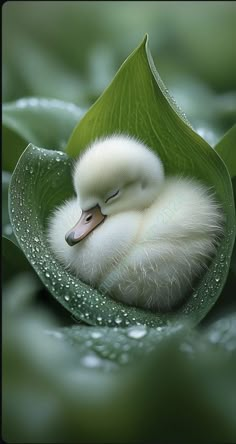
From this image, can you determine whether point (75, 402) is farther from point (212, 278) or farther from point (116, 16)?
point (116, 16)

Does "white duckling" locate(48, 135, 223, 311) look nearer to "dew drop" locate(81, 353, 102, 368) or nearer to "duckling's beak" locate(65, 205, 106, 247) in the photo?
"duckling's beak" locate(65, 205, 106, 247)

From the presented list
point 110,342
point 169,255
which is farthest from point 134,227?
point 110,342

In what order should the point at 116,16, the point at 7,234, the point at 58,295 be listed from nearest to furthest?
the point at 58,295 < the point at 7,234 < the point at 116,16

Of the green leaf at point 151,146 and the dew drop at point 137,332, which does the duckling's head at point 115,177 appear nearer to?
the green leaf at point 151,146

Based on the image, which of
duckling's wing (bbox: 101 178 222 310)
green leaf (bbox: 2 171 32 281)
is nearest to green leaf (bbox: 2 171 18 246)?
green leaf (bbox: 2 171 32 281)

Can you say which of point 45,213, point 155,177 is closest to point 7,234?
point 45,213

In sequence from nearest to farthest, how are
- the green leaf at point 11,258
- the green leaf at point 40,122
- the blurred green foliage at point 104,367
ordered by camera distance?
the blurred green foliage at point 104,367, the green leaf at point 11,258, the green leaf at point 40,122

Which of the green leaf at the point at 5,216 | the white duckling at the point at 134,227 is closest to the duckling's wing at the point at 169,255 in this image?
the white duckling at the point at 134,227

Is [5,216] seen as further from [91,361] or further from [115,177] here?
[91,361]
